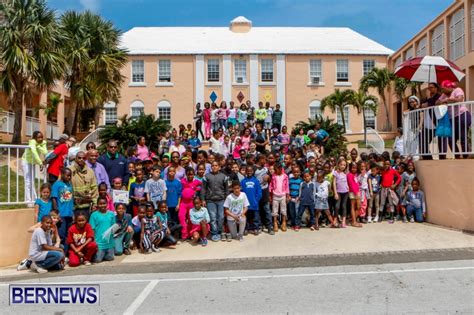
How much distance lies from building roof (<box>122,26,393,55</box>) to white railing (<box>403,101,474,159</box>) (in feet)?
77.3

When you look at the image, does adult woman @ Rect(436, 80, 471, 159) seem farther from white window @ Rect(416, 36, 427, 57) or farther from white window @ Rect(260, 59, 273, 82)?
white window @ Rect(260, 59, 273, 82)

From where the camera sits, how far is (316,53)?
34.1 metres

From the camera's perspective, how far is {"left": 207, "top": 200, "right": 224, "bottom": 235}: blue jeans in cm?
1021

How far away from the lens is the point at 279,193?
423 inches

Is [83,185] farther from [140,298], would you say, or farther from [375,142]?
[375,142]

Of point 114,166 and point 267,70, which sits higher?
point 267,70

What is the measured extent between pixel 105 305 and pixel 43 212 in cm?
353

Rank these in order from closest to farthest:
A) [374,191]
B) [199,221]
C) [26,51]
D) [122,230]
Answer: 1. [122,230]
2. [199,221]
3. [374,191]
4. [26,51]

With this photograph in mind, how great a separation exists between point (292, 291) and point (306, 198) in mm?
4584

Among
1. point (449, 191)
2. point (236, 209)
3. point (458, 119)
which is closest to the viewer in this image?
point (236, 209)

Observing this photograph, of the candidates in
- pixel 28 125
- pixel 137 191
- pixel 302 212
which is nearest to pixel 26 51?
pixel 28 125

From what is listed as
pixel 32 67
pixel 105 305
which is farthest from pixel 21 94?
pixel 105 305

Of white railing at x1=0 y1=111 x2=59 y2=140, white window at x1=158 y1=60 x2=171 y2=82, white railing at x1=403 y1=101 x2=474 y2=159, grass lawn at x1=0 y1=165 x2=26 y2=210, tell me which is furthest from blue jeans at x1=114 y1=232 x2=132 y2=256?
white window at x1=158 y1=60 x2=171 y2=82

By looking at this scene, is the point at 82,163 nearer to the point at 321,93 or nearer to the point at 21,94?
the point at 21,94
